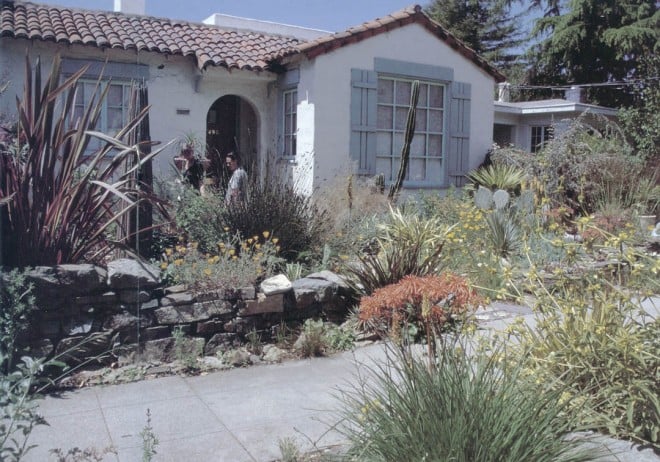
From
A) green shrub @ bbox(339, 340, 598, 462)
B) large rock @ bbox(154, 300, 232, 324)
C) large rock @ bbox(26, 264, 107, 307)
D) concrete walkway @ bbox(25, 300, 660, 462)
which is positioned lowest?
concrete walkway @ bbox(25, 300, 660, 462)

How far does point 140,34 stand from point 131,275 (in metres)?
8.05

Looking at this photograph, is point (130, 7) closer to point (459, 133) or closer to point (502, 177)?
point (459, 133)

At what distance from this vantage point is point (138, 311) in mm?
5879

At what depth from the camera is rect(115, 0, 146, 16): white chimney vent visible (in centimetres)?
1395

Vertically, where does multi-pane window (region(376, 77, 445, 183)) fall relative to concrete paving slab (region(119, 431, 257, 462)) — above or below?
above

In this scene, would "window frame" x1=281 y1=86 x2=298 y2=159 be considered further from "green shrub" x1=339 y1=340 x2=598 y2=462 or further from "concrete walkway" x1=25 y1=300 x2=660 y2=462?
"green shrub" x1=339 y1=340 x2=598 y2=462

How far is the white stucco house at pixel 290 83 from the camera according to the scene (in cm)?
1208

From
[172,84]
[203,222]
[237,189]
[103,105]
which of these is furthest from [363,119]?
[203,222]

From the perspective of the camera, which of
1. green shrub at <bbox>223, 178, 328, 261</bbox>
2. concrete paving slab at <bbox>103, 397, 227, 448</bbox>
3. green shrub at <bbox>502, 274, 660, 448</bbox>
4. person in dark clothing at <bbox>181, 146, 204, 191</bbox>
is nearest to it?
green shrub at <bbox>502, 274, 660, 448</bbox>

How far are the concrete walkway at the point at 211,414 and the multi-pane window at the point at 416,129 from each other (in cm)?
846

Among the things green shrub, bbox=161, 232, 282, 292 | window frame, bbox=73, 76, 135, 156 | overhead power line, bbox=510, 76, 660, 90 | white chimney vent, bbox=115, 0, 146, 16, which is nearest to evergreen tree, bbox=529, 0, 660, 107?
overhead power line, bbox=510, 76, 660, 90

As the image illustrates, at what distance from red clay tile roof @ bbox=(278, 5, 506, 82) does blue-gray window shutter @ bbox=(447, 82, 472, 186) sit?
29.7 inches

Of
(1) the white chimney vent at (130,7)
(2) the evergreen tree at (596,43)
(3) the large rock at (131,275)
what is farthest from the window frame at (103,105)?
(2) the evergreen tree at (596,43)

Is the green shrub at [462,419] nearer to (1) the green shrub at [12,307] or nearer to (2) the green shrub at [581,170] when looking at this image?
(1) the green shrub at [12,307]
